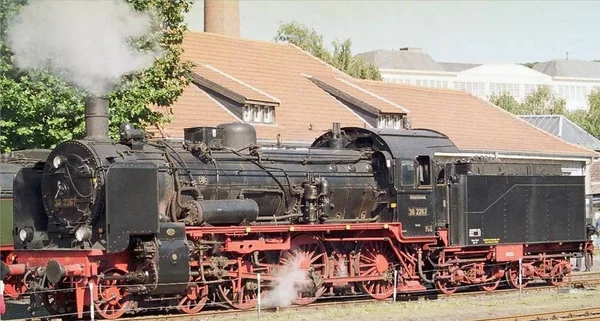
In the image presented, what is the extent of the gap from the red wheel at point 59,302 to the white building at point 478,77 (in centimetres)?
11084

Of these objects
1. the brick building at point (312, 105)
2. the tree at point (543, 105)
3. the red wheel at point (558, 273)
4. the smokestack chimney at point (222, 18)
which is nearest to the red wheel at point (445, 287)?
the red wheel at point (558, 273)

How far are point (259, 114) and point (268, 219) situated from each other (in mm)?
16996

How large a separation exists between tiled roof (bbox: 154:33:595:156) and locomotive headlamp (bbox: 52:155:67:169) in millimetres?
14530

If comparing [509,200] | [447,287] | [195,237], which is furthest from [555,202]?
[195,237]

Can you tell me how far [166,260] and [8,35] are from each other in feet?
20.7

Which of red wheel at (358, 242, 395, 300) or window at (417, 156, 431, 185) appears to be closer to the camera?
red wheel at (358, 242, 395, 300)

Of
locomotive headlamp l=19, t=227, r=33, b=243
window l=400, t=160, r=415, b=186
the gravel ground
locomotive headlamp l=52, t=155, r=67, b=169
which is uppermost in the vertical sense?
locomotive headlamp l=52, t=155, r=67, b=169

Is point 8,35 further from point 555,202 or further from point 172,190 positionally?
point 555,202

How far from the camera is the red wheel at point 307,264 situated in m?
19.6

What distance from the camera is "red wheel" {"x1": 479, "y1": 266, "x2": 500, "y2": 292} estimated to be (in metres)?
23.3

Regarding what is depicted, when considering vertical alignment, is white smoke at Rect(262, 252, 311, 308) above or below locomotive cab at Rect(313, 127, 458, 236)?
below

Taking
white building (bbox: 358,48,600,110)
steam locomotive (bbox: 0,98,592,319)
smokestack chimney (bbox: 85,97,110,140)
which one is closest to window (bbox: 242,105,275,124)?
steam locomotive (bbox: 0,98,592,319)

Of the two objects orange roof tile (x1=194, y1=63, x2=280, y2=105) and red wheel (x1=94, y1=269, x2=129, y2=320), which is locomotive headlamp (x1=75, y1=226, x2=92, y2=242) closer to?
red wheel (x1=94, y1=269, x2=129, y2=320)

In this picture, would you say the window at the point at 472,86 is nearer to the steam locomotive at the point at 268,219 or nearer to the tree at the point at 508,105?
the tree at the point at 508,105
